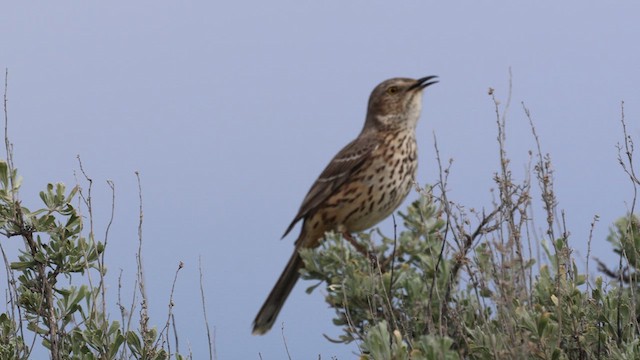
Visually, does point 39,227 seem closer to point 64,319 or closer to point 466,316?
point 64,319

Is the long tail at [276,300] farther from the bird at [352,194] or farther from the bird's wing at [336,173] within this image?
the bird's wing at [336,173]

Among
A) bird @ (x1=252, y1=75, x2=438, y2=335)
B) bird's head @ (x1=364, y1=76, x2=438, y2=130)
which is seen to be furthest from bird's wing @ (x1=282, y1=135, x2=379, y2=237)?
bird's head @ (x1=364, y1=76, x2=438, y2=130)

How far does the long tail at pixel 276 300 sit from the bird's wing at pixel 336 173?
31cm

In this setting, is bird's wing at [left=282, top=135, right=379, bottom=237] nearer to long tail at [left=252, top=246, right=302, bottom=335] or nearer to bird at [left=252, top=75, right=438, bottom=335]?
bird at [left=252, top=75, right=438, bottom=335]

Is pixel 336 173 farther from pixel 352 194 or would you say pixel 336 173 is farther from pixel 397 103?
pixel 397 103

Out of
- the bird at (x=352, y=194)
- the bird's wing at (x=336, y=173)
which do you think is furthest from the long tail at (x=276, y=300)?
the bird's wing at (x=336, y=173)

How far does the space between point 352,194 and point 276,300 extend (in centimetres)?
97

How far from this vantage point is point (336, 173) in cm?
710

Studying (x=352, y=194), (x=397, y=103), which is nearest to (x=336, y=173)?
(x=352, y=194)

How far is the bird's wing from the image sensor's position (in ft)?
23.0

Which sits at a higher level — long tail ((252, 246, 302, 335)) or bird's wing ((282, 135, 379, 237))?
bird's wing ((282, 135, 379, 237))

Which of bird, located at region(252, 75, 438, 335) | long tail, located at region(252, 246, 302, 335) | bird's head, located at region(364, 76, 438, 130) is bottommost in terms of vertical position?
long tail, located at region(252, 246, 302, 335)

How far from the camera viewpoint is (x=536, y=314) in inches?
157

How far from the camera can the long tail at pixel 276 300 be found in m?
7.03
